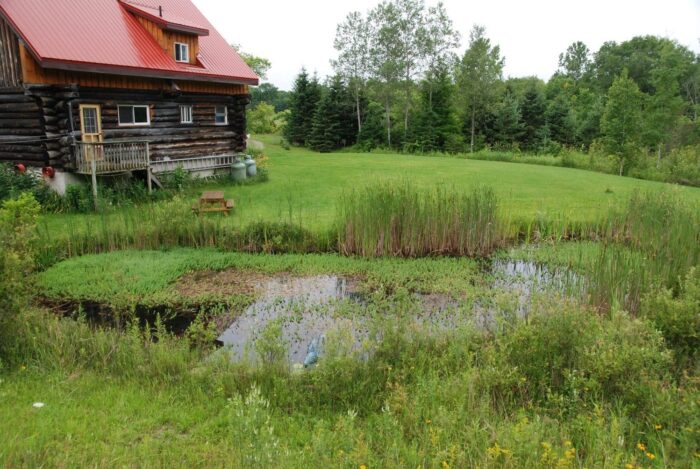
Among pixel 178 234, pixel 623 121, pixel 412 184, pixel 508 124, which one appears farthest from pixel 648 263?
pixel 508 124

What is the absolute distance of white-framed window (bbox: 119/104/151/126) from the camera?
14328mm

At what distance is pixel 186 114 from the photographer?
16250 millimetres

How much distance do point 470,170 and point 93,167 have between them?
13.2 m

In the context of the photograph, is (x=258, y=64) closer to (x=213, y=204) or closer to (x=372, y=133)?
(x=372, y=133)

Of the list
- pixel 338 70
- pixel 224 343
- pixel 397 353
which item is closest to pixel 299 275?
pixel 224 343

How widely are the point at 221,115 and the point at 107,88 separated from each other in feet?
14.9

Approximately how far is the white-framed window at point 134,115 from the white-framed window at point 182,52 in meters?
1.99

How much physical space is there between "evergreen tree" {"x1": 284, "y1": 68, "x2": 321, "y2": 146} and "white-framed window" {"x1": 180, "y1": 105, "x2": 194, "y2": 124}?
52.5ft

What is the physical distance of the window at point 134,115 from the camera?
47.0 feet

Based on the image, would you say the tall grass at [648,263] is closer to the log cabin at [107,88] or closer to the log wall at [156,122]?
the log cabin at [107,88]

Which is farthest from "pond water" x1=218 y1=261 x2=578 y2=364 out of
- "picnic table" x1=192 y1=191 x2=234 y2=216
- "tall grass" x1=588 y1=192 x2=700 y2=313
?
"picnic table" x1=192 y1=191 x2=234 y2=216

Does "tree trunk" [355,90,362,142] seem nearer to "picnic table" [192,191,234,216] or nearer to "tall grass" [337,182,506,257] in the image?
"picnic table" [192,191,234,216]

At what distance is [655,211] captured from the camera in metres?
7.51

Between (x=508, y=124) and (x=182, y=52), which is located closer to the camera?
(x=182, y=52)
